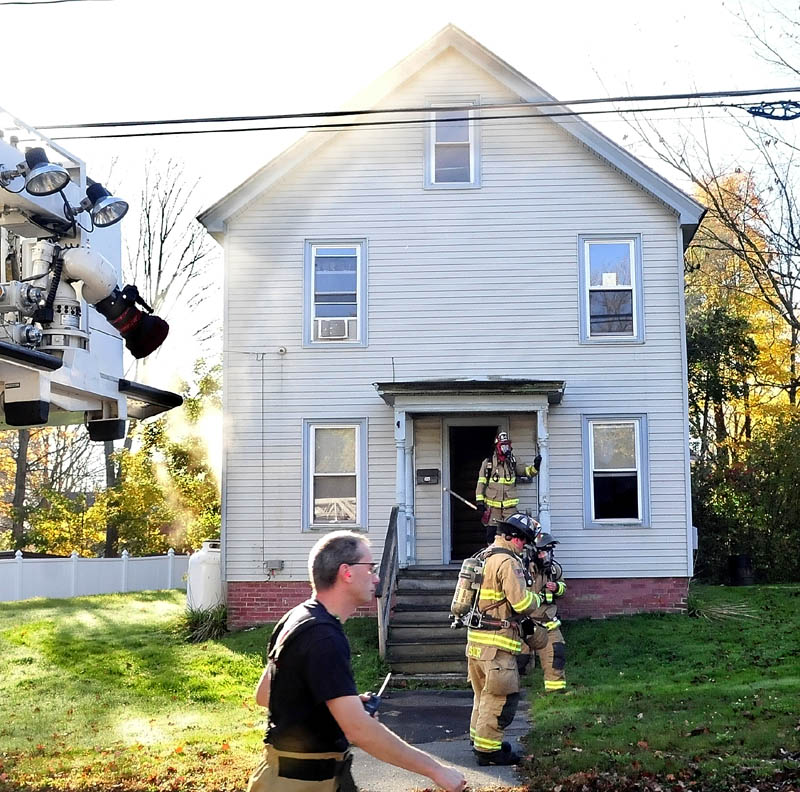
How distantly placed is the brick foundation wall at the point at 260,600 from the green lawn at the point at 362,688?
45 centimetres

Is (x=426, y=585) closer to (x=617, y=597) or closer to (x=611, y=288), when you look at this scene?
(x=617, y=597)

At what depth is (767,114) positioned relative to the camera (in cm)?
1178

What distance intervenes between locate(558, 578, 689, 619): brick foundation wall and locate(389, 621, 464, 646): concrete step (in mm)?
3026

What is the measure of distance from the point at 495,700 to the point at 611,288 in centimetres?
1045

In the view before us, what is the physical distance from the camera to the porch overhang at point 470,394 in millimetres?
17453

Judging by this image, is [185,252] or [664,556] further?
[185,252]

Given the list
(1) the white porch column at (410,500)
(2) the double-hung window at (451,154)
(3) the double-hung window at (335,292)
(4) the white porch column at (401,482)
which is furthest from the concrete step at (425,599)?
(2) the double-hung window at (451,154)

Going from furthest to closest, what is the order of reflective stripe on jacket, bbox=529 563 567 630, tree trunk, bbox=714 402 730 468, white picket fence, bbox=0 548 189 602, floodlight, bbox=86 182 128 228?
tree trunk, bbox=714 402 730 468
white picket fence, bbox=0 548 189 602
reflective stripe on jacket, bbox=529 563 567 630
floodlight, bbox=86 182 128 228

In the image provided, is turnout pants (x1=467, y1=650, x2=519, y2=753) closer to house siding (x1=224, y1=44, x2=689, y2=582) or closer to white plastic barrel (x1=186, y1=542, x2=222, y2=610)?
house siding (x1=224, y1=44, x2=689, y2=582)

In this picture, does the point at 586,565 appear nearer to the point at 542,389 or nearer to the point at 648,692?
the point at 542,389

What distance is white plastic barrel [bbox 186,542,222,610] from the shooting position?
18.5 meters

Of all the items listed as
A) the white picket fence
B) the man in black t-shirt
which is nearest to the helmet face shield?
the white picket fence

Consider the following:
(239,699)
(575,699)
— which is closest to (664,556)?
(575,699)

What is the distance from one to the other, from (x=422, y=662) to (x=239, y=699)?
105 inches
